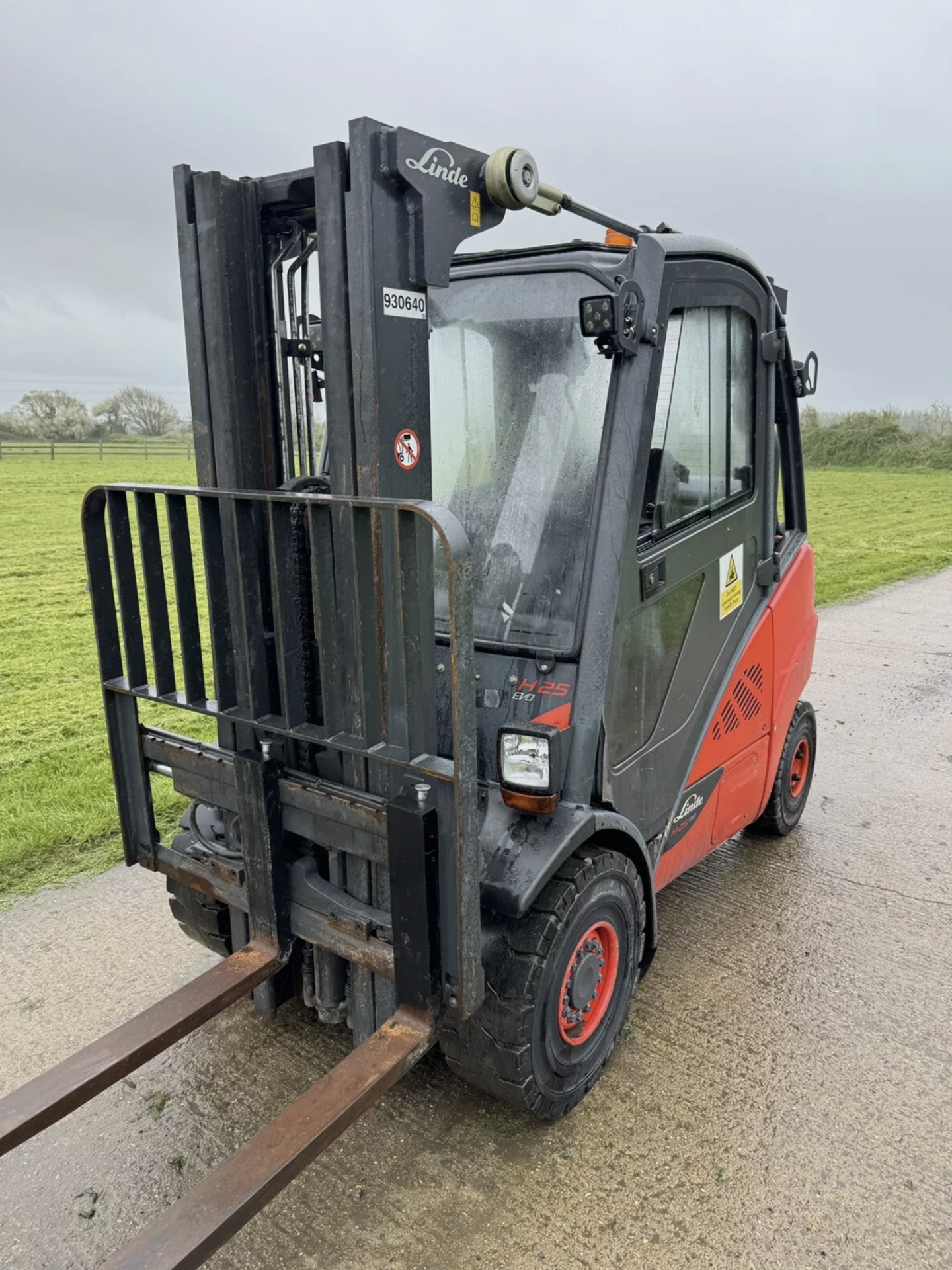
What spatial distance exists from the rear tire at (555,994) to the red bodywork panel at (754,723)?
539 millimetres

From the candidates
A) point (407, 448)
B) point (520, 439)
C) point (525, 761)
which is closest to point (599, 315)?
point (520, 439)

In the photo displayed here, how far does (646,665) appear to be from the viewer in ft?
10.1

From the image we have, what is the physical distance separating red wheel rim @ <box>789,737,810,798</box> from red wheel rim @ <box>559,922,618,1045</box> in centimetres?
218

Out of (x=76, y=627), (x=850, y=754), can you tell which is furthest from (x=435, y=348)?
(x=76, y=627)

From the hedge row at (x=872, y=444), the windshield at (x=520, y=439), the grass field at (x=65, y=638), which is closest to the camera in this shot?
the windshield at (x=520, y=439)

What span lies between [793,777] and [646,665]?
2.24m

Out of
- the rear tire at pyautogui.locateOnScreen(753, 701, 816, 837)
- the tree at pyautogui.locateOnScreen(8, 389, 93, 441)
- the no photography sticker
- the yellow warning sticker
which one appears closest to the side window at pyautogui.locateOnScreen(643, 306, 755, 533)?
the yellow warning sticker

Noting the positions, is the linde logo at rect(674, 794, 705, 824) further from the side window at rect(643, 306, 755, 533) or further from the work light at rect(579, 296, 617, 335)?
the work light at rect(579, 296, 617, 335)

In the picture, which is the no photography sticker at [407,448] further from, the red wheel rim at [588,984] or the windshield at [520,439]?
the red wheel rim at [588,984]

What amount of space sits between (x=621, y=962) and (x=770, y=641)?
1631 mm

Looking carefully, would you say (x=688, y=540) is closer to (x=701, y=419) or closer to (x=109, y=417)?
(x=701, y=419)

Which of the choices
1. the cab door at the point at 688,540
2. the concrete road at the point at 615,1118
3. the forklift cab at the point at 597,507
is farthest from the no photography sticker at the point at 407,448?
the concrete road at the point at 615,1118

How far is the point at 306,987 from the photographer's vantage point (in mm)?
2988

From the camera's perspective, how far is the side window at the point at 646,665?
Result: 293 centimetres
